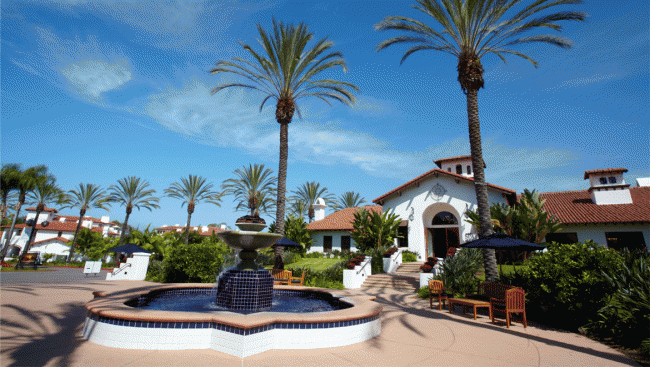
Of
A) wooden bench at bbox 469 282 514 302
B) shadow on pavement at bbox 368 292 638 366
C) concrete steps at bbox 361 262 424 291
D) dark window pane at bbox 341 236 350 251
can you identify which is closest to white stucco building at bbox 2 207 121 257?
dark window pane at bbox 341 236 350 251

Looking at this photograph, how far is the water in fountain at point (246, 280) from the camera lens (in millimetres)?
7499

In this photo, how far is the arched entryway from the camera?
23.6m

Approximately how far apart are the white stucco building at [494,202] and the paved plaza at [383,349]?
1532 cm

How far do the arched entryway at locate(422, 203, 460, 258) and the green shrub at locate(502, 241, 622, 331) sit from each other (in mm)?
14806

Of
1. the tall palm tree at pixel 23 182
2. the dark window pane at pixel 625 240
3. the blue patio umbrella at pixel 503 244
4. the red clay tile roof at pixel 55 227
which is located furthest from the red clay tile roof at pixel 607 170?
the red clay tile roof at pixel 55 227

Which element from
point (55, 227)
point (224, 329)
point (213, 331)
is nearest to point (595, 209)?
point (224, 329)

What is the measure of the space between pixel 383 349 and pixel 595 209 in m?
26.8

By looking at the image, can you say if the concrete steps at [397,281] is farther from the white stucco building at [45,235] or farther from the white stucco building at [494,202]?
the white stucco building at [45,235]

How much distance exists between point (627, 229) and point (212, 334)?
1108 inches

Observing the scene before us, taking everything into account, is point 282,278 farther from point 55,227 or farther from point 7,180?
point 55,227

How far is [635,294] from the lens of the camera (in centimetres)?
623

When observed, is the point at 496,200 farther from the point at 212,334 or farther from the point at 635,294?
the point at 212,334

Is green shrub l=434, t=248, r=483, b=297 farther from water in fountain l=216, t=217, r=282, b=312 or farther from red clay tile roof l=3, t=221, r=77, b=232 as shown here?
red clay tile roof l=3, t=221, r=77, b=232

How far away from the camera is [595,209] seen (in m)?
23.3
